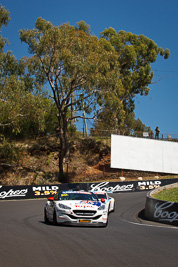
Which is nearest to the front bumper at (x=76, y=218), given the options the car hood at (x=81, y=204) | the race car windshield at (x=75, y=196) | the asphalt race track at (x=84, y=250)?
the car hood at (x=81, y=204)

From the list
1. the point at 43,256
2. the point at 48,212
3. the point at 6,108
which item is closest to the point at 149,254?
the point at 43,256

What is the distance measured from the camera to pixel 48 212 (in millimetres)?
13172

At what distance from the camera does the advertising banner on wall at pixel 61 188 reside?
97.9 ft

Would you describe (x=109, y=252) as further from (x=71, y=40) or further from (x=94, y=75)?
(x=71, y=40)

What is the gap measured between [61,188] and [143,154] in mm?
15180

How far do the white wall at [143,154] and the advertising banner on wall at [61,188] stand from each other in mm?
6679

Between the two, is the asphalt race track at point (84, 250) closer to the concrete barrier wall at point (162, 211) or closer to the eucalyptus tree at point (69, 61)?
the concrete barrier wall at point (162, 211)

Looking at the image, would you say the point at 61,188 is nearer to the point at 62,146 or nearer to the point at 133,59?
the point at 62,146

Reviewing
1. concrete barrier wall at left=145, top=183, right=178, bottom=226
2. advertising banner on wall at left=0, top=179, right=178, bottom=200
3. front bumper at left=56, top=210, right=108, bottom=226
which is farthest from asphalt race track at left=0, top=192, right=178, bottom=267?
advertising banner on wall at left=0, top=179, right=178, bottom=200

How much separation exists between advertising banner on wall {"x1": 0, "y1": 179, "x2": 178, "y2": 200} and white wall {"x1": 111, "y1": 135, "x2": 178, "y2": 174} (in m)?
6.68

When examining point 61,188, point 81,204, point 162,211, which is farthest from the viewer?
point 61,188

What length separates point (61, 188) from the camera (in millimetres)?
32938

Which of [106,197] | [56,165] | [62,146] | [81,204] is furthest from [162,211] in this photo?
[56,165]

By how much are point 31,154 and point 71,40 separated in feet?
57.4
